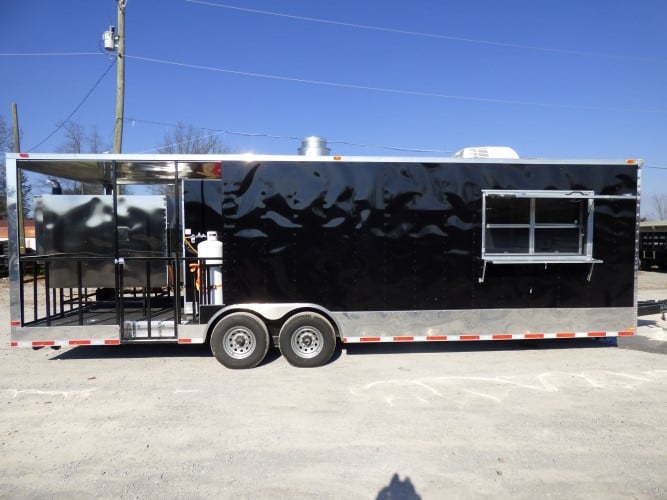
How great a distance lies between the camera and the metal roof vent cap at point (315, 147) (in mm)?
6543

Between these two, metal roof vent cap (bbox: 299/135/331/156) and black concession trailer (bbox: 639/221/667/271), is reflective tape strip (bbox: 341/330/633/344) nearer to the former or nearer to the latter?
metal roof vent cap (bbox: 299/135/331/156)

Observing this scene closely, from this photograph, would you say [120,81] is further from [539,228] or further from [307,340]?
[539,228]

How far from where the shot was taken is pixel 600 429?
4027mm

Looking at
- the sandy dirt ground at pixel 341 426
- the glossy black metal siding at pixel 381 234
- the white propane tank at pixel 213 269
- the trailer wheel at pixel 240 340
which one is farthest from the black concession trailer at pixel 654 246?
the white propane tank at pixel 213 269

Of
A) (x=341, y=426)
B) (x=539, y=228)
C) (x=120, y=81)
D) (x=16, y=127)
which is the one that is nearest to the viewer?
(x=341, y=426)

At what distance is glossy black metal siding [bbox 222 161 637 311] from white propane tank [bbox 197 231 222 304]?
0.82 feet

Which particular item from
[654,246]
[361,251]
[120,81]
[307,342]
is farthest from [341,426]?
[654,246]

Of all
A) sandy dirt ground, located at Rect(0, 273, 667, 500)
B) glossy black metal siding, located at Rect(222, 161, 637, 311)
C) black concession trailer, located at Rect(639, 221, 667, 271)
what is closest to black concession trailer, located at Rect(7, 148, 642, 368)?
glossy black metal siding, located at Rect(222, 161, 637, 311)

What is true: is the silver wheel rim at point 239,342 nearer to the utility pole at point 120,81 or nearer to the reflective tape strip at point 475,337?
the reflective tape strip at point 475,337

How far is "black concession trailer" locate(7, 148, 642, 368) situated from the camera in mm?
5773

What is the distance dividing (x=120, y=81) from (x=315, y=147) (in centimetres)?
853

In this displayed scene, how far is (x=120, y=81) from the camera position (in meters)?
12.1

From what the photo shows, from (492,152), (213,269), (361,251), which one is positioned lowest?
(213,269)

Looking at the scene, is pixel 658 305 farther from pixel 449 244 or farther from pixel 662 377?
pixel 449 244
